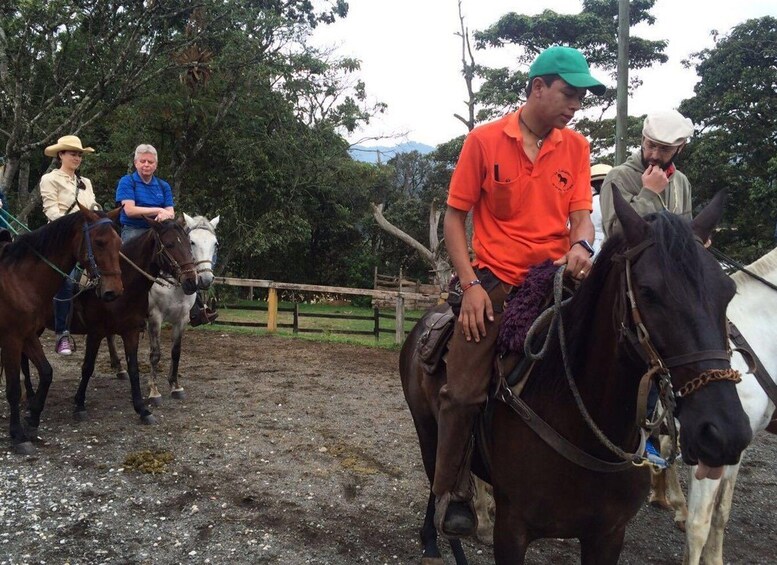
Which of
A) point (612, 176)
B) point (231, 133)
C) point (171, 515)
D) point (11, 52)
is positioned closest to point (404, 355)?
point (612, 176)

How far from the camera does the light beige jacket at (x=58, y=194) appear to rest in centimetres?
640

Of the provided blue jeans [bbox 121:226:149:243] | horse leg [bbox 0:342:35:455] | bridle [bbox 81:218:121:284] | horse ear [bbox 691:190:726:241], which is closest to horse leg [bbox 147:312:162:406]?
blue jeans [bbox 121:226:149:243]

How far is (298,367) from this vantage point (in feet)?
31.0

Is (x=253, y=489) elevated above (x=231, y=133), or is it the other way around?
(x=231, y=133)

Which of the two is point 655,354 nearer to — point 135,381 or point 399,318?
point 135,381

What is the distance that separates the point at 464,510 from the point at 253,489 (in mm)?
2673

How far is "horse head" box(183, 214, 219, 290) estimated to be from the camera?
6.68 meters

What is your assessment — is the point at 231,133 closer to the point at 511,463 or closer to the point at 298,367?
the point at 298,367

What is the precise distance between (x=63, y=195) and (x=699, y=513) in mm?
6962

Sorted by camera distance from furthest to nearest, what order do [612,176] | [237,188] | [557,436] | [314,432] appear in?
[237,188], [314,432], [612,176], [557,436]

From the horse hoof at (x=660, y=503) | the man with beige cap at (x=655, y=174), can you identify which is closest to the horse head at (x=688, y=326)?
the man with beige cap at (x=655, y=174)

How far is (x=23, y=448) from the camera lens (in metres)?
5.08

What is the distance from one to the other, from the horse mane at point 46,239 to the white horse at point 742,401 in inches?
219

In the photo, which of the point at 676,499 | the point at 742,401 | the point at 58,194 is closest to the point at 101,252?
the point at 58,194
